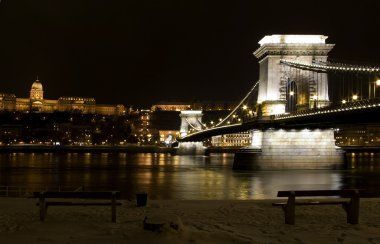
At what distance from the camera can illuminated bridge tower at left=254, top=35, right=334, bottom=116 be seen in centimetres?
5934

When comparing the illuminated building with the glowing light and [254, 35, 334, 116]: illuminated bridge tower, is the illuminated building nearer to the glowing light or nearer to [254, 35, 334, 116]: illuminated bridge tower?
[254, 35, 334, 116]: illuminated bridge tower

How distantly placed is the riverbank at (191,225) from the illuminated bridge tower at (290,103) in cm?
3754

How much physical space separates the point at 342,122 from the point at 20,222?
3407 cm

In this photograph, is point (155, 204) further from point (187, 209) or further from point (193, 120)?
point (193, 120)

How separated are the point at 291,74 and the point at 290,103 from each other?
3.81m

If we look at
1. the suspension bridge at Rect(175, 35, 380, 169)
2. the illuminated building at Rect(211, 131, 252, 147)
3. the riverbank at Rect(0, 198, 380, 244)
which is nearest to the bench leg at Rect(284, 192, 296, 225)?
the riverbank at Rect(0, 198, 380, 244)

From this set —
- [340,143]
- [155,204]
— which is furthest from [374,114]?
[340,143]

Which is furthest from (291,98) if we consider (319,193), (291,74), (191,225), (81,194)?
(191,225)

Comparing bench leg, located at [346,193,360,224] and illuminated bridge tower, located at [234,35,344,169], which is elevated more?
illuminated bridge tower, located at [234,35,344,169]

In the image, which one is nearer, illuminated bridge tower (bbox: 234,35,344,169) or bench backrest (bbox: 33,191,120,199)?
bench backrest (bbox: 33,191,120,199)

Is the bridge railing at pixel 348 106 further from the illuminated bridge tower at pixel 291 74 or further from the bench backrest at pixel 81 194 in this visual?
the bench backrest at pixel 81 194

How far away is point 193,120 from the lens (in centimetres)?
14712

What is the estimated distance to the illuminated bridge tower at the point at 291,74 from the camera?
59344mm

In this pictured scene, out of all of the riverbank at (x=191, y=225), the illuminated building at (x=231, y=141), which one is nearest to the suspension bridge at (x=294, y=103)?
the riverbank at (x=191, y=225)
